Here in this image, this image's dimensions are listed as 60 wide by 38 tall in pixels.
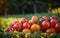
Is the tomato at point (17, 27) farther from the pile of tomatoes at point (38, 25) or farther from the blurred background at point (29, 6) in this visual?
the blurred background at point (29, 6)

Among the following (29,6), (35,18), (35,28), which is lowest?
(35,28)

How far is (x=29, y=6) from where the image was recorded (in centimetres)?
243

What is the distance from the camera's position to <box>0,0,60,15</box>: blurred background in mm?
2387

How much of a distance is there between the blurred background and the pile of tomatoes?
10 centimetres

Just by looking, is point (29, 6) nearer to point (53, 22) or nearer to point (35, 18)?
point (35, 18)

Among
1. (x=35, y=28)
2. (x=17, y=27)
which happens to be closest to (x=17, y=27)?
(x=17, y=27)

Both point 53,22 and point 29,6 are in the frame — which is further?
point 29,6

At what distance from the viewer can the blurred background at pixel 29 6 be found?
239 centimetres

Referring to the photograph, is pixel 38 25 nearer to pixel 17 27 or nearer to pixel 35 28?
pixel 35 28

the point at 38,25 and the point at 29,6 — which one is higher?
the point at 29,6

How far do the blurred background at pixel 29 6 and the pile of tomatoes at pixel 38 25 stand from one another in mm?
102

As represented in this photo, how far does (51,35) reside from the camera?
2.27 m

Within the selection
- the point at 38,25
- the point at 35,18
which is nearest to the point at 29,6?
the point at 35,18

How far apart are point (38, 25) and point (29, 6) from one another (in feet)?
0.91
